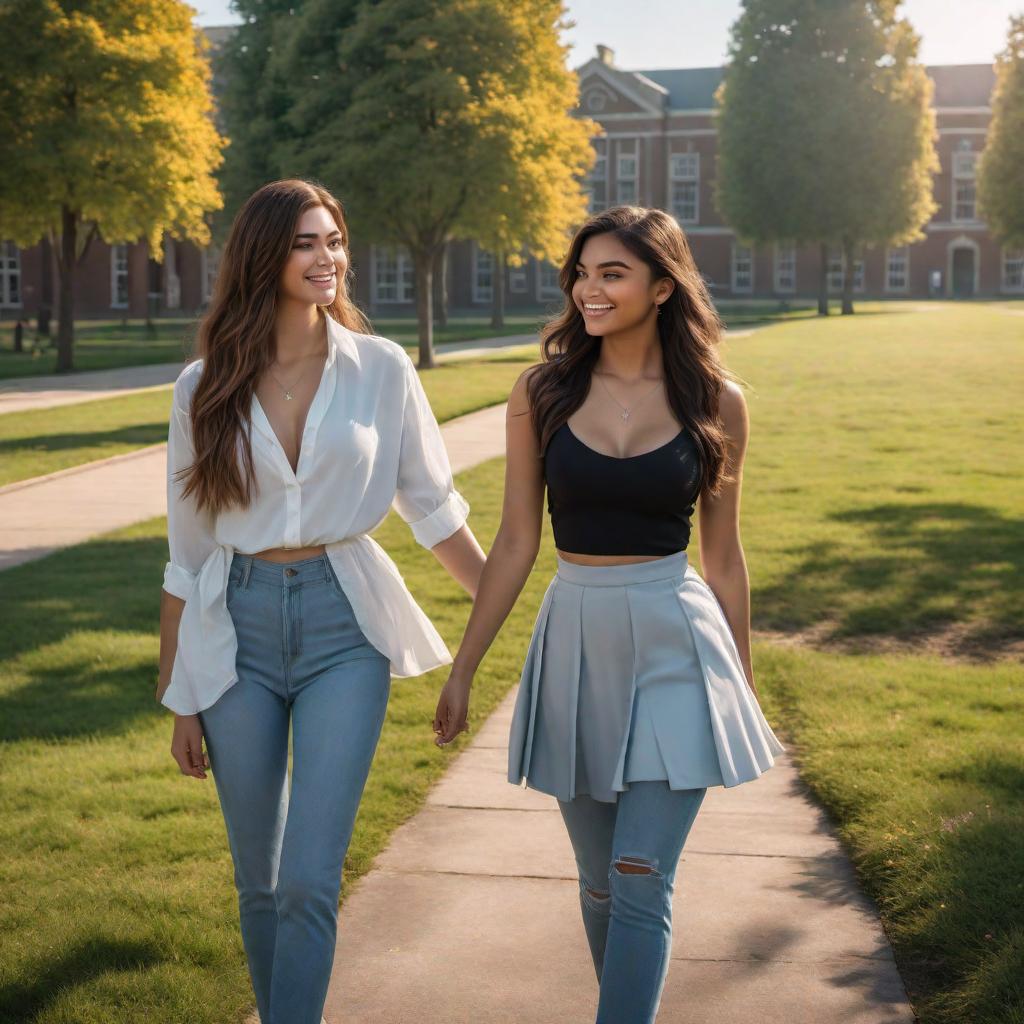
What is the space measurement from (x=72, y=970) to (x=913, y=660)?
4.42 metres

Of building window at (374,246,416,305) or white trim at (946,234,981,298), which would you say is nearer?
building window at (374,246,416,305)

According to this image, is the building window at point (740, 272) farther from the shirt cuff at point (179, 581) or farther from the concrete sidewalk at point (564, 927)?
the shirt cuff at point (179, 581)

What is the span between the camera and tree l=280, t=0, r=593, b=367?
91.2 ft

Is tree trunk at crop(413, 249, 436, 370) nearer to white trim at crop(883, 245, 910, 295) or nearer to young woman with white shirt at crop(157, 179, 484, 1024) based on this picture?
young woman with white shirt at crop(157, 179, 484, 1024)

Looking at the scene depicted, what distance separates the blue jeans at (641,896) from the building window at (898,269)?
73690 mm

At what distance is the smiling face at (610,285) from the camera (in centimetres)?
294

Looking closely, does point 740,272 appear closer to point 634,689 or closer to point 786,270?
point 786,270

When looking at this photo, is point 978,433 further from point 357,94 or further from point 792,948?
point 357,94

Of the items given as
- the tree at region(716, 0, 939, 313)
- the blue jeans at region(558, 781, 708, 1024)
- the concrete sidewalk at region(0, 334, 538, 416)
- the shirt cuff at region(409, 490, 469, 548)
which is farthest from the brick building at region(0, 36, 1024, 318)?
the blue jeans at region(558, 781, 708, 1024)

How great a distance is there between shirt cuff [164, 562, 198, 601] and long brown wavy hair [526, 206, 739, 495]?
2.55 ft

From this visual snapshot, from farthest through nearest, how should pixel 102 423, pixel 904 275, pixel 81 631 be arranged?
pixel 904 275
pixel 102 423
pixel 81 631

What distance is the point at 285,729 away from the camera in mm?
2963

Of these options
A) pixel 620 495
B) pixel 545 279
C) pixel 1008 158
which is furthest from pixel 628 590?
pixel 545 279

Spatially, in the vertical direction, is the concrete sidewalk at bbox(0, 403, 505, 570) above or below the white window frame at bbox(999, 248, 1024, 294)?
below
